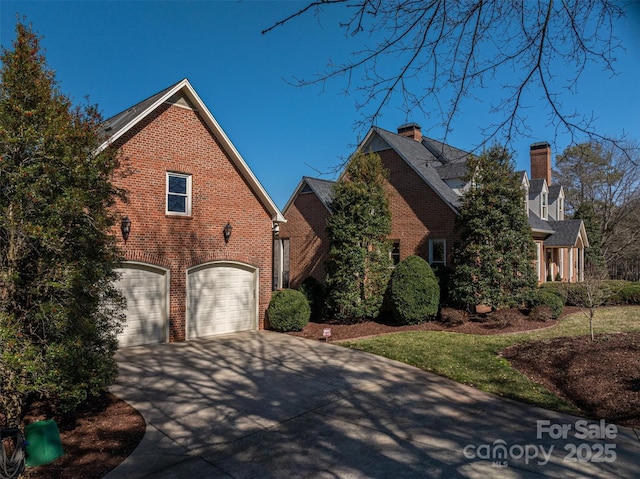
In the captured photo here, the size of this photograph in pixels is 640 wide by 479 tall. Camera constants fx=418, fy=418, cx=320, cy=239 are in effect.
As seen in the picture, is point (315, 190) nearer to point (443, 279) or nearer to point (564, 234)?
point (443, 279)

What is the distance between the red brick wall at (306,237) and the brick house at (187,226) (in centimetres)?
613

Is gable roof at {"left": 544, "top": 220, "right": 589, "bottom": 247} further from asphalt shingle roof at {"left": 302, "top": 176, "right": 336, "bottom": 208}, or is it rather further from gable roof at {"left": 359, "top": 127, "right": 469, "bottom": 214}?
asphalt shingle roof at {"left": 302, "top": 176, "right": 336, "bottom": 208}

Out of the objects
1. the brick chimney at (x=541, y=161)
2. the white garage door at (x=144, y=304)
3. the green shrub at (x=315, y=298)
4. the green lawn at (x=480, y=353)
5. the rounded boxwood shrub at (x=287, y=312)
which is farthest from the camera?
the brick chimney at (x=541, y=161)

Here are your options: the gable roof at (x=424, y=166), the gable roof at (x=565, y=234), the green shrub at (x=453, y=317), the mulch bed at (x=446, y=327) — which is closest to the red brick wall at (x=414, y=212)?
the gable roof at (x=424, y=166)

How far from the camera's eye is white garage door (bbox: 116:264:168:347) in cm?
1105

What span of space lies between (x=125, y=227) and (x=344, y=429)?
25.8 feet

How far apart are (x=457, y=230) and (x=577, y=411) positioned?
990 cm

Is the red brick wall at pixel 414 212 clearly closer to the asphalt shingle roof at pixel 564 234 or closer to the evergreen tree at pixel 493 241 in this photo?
the evergreen tree at pixel 493 241

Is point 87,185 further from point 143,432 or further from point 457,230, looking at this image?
point 457,230

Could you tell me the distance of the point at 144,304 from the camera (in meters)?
11.4

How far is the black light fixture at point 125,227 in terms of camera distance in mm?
10773

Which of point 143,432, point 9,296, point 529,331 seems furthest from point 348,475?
point 529,331

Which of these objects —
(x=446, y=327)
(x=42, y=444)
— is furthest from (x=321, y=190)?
(x=42, y=444)

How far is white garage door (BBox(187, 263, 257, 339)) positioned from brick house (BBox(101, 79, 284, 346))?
31 millimetres
